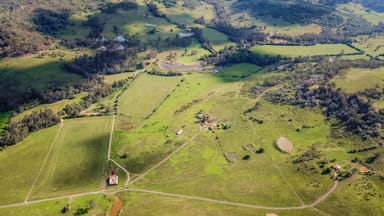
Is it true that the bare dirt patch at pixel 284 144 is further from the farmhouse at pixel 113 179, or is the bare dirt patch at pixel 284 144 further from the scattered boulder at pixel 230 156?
the farmhouse at pixel 113 179

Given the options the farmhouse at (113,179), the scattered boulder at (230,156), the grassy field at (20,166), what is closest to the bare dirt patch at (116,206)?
the farmhouse at (113,179)

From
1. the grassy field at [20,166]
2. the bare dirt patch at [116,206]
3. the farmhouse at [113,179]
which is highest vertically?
the farmhouse at [113,179]

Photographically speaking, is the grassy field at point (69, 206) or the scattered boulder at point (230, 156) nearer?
the grassy field at point (69, 206)

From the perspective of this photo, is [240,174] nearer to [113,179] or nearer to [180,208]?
[180,208]

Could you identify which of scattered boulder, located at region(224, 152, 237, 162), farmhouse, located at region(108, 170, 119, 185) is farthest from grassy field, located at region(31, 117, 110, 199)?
scattered boulder, located at region(224, 152, 237, 162)

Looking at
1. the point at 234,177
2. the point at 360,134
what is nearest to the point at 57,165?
the point at 234,177

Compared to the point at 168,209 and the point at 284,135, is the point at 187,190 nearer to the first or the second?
the point at 168,209
